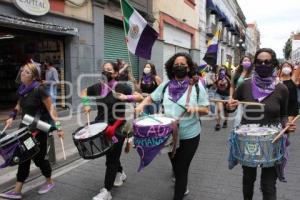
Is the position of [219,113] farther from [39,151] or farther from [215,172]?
[39,151]

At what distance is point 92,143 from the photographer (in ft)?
13.2

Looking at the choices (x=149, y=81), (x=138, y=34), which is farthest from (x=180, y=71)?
(x=149, y=81)

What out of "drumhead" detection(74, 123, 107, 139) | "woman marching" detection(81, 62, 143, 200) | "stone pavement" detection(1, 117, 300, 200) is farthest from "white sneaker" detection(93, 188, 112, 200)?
"drumhead" detection(74, 123, 107, 139)

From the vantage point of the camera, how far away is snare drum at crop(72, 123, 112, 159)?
401cm

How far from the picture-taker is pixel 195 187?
5004 mm

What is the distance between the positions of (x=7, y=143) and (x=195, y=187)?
2.43 metres

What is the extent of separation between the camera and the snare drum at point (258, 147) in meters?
3.32

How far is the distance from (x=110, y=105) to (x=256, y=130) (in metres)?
1.83

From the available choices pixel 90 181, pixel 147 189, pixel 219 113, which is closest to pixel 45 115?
pixel 90 181

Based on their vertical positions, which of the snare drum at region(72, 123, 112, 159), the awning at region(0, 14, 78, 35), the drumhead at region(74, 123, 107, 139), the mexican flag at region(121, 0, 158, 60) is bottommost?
the snare drum at region(72, 123, 112, 159)

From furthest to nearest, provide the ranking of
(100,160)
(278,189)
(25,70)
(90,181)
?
(100,160) < (90,181) < (278,189) < (25,70)

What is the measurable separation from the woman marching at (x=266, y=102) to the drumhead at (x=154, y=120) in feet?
2.14

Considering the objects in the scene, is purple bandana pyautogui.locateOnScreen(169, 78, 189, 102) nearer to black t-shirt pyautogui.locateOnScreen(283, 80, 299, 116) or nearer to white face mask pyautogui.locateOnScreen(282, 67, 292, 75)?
black t-shirt pyautogui.locateOnScreen(283, 80, 299, 116)

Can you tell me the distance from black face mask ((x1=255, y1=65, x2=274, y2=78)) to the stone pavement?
172 centimetres
